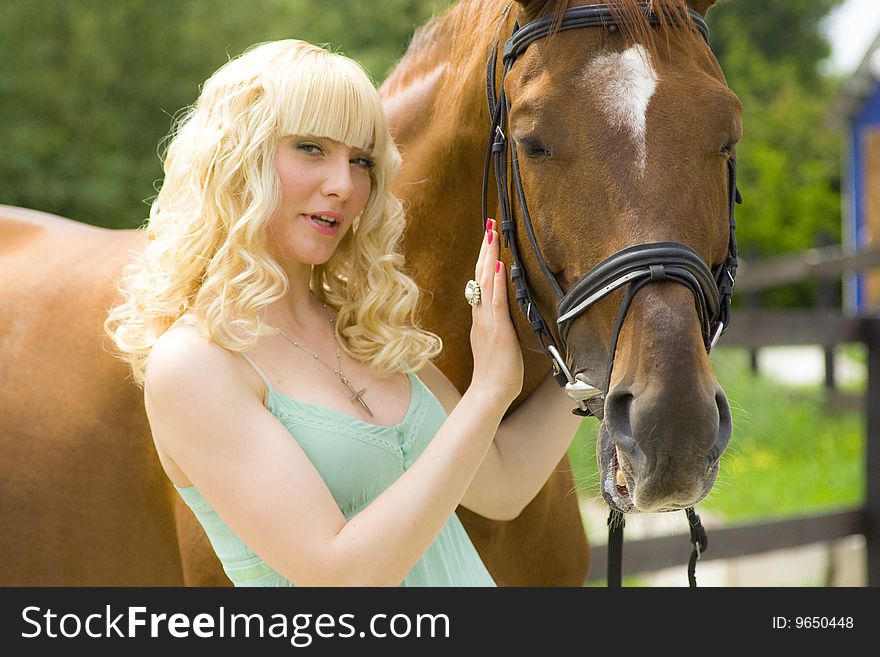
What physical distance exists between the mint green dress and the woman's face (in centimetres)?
28

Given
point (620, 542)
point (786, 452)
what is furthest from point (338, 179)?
point (786, 452)

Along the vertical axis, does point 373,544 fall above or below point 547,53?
below

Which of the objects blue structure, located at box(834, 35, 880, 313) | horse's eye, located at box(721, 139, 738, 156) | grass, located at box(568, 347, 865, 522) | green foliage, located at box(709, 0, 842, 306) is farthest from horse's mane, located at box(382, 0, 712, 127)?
blue structure, located at box(834, 35, 880, 313)

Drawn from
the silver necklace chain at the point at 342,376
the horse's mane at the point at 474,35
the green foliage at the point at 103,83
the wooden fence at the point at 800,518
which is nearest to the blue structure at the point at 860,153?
the green foliage at the point at 103,83

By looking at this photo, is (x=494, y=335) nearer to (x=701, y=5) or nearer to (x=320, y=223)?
(x=320, y=223)

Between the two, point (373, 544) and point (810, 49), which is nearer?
point (373, 544)

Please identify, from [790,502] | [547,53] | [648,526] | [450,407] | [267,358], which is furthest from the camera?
[790,502]

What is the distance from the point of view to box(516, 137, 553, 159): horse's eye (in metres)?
1.66

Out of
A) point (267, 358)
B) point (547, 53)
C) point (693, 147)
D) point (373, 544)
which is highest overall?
point (547, 53)

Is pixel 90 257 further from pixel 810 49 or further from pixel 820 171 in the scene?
pixel 810 49

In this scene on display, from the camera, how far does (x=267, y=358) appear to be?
6.08 ft

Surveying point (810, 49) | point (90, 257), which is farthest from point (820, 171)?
point (90, 257)
